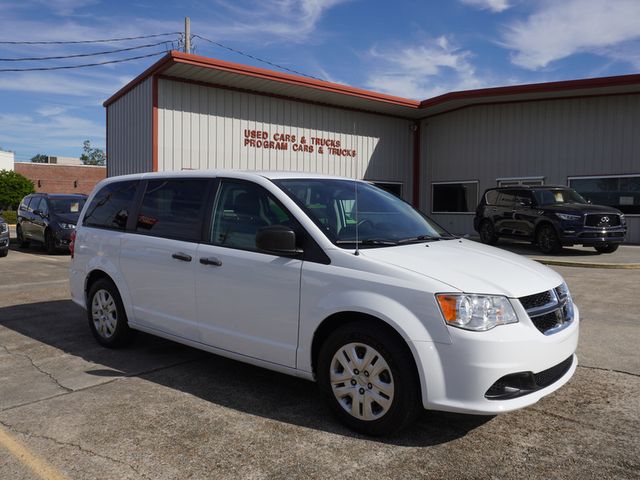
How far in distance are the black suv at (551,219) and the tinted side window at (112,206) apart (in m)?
11.4

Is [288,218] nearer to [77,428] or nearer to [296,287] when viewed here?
[296,287]

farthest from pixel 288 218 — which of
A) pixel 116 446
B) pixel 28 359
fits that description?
pixel 28 359

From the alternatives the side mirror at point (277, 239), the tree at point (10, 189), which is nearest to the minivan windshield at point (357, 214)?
the side mirror at point (277, 239)

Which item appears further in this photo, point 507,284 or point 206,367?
point 206,367

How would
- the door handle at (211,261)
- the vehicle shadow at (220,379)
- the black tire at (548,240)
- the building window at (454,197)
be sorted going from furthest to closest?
1. the building window at (454,197)
2. the black tire at (548,240)
3. the door handle at (211,261)
4. the vehicle shadow at (220,379)

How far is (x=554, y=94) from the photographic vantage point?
19516 mm

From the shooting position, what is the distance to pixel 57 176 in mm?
62344

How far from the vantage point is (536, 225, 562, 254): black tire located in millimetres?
14163

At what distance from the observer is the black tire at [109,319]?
18.1ft

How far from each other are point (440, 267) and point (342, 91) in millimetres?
17114

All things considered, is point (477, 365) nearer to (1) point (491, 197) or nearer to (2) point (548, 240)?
(2) point (548, 240)

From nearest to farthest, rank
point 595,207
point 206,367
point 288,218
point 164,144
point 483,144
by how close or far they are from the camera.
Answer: point 288,218 → point 206,367 → point 595,207 → point 164,144 → point 483,144

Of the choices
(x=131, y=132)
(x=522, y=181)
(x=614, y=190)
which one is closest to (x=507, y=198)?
(x=614, y=190)

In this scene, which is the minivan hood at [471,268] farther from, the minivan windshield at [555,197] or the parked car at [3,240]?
the parked car at [3,240]
